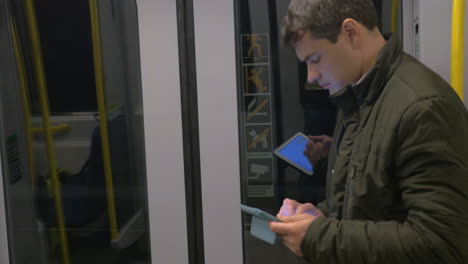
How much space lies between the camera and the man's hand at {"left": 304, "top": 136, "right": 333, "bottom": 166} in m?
2.28

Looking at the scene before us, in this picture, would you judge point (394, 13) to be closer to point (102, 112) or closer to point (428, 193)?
point (428, 193)

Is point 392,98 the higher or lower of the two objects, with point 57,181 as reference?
higher

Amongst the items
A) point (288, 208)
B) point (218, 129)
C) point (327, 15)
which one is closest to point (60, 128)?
point (218, 129)

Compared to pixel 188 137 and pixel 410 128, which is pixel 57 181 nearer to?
pixel 188 137

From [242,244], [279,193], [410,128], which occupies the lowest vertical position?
[242,244]

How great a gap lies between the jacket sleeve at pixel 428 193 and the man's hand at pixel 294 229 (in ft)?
0.42

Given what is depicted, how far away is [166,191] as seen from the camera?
2359 millimetres

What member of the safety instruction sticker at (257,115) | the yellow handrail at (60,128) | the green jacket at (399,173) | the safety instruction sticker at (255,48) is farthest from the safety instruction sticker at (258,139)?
the green jacket at (399,173)

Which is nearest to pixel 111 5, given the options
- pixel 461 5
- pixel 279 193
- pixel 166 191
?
pixel 166 191

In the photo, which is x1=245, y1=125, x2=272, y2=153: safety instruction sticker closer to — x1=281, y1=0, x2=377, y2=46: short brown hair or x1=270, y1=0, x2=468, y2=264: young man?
x1=270, y1=0, x2=468, y2=264: young man

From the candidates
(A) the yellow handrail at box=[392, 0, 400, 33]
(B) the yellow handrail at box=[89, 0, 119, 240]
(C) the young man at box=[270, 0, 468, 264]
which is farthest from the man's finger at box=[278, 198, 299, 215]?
(B) the yellow handrail at box=[89, 0, 119, 240]

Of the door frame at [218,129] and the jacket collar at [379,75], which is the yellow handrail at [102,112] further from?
the jacket collar at [379,75]

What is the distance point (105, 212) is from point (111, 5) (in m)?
0.98

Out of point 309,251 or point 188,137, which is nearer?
point 309,251
